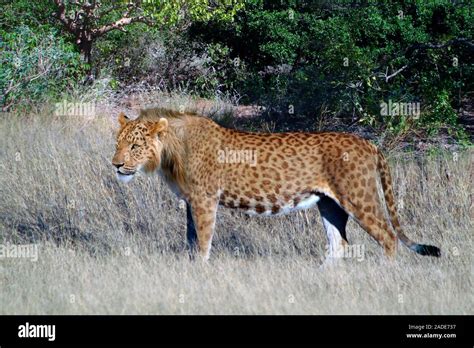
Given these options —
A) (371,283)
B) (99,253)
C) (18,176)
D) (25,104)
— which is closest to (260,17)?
(25,104)

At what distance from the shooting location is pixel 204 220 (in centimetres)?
892

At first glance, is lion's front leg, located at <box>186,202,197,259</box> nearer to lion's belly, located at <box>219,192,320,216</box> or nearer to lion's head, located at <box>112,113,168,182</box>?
lion's belly, located at <box>219,192,320,216</box>

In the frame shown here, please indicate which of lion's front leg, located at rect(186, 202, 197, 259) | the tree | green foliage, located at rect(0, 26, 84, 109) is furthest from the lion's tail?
the tree

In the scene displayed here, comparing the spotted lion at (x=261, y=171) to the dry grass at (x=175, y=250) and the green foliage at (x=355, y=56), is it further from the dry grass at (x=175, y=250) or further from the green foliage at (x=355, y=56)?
the green foliage at (x=355, y=56)

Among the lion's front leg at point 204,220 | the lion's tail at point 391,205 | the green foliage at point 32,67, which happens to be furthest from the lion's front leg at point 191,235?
the green foliage at point 32,67

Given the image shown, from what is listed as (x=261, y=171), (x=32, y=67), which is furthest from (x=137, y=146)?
(x=32, y=67)

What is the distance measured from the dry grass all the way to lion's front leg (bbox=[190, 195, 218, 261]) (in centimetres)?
22

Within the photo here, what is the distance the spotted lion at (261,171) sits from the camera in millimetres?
8789

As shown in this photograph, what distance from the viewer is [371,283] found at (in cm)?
803

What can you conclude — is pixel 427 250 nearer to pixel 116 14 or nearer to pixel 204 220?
pixel 204 220

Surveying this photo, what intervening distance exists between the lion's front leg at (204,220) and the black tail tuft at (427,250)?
6.87ft

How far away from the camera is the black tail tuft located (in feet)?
28.1

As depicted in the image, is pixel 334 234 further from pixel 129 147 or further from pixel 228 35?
pixel 228 35

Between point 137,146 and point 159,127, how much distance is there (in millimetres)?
306
